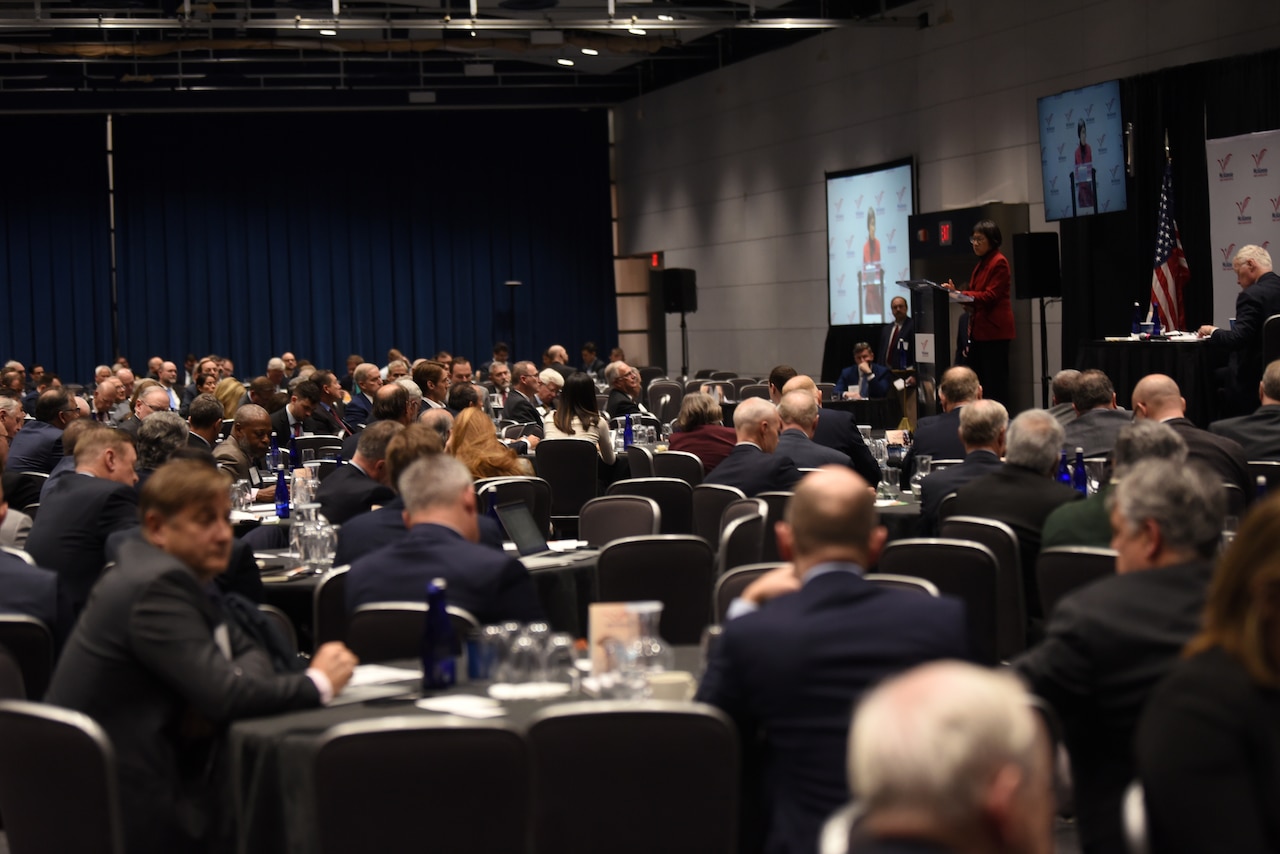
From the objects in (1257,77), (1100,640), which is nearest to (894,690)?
(1100,640)

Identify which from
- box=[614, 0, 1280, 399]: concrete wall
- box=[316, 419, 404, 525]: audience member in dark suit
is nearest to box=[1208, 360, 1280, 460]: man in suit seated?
box=[316, 419, 404, 525]: audience member in dark suit

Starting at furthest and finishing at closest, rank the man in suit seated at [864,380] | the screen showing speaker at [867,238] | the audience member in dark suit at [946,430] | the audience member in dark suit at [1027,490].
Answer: the screen showing speaker at [867,238] → the man in suit seated at [864,380] → the audience member in dark suit at [946,430] → the audience member in dark suit at [1027,490]

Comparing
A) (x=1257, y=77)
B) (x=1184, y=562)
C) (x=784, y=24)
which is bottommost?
(x=1184, y=562)

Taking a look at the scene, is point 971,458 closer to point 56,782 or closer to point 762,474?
point 762,474

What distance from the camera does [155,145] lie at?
25.4 meters

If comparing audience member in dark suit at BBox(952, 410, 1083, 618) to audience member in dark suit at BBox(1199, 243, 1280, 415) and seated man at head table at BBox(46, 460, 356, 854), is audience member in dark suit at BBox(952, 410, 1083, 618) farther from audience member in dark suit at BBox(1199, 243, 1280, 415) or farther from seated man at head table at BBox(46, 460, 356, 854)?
audience member in dark suit at BBox(1199, 243, 1280, 415)

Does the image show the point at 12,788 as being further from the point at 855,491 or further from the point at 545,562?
the point at 545,562

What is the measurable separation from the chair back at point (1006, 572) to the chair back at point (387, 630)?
83.1 inches

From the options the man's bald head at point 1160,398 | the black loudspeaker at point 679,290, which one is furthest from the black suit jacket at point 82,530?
the black loudspeaker at point 679,290

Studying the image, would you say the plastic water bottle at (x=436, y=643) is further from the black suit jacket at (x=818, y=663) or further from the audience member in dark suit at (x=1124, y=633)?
the audience member in dark suit at (x=1124, y=633)

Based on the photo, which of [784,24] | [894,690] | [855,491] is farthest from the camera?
[784,24]

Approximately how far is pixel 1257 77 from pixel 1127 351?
2.45 meters

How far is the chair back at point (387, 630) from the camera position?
412cm

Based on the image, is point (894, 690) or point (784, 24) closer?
point (894, 690)
